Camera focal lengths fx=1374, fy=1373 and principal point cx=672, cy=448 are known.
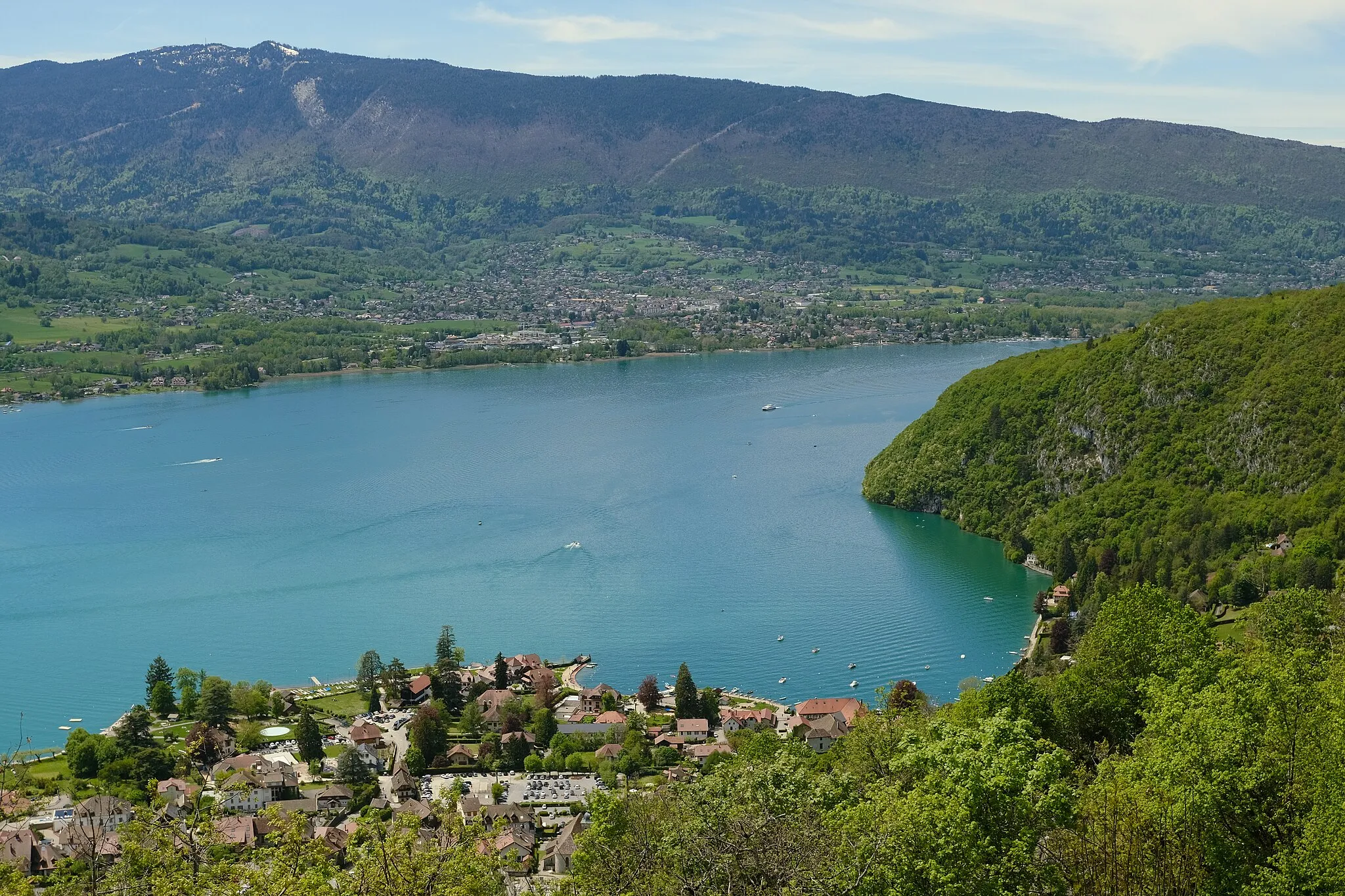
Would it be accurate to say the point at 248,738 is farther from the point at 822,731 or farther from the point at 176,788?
the point at 822,731

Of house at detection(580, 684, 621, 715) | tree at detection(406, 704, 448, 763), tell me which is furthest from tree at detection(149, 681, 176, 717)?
house at detection(580, 684, 621, 715)

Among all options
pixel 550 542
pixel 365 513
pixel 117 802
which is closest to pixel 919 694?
pixel 117 802

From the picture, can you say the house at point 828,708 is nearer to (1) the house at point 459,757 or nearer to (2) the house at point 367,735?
(1) the house at point 459,757

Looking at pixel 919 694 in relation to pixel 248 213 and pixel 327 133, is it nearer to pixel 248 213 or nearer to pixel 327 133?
pixel 248 213

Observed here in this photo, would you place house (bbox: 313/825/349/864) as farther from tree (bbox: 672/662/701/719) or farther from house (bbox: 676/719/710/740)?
tree (bbox: 672/662/701/719)

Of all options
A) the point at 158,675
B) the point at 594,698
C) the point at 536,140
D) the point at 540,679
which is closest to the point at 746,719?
the point at 594,698

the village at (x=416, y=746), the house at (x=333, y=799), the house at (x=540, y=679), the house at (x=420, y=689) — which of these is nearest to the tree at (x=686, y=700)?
the village at (x=416, y=746)
